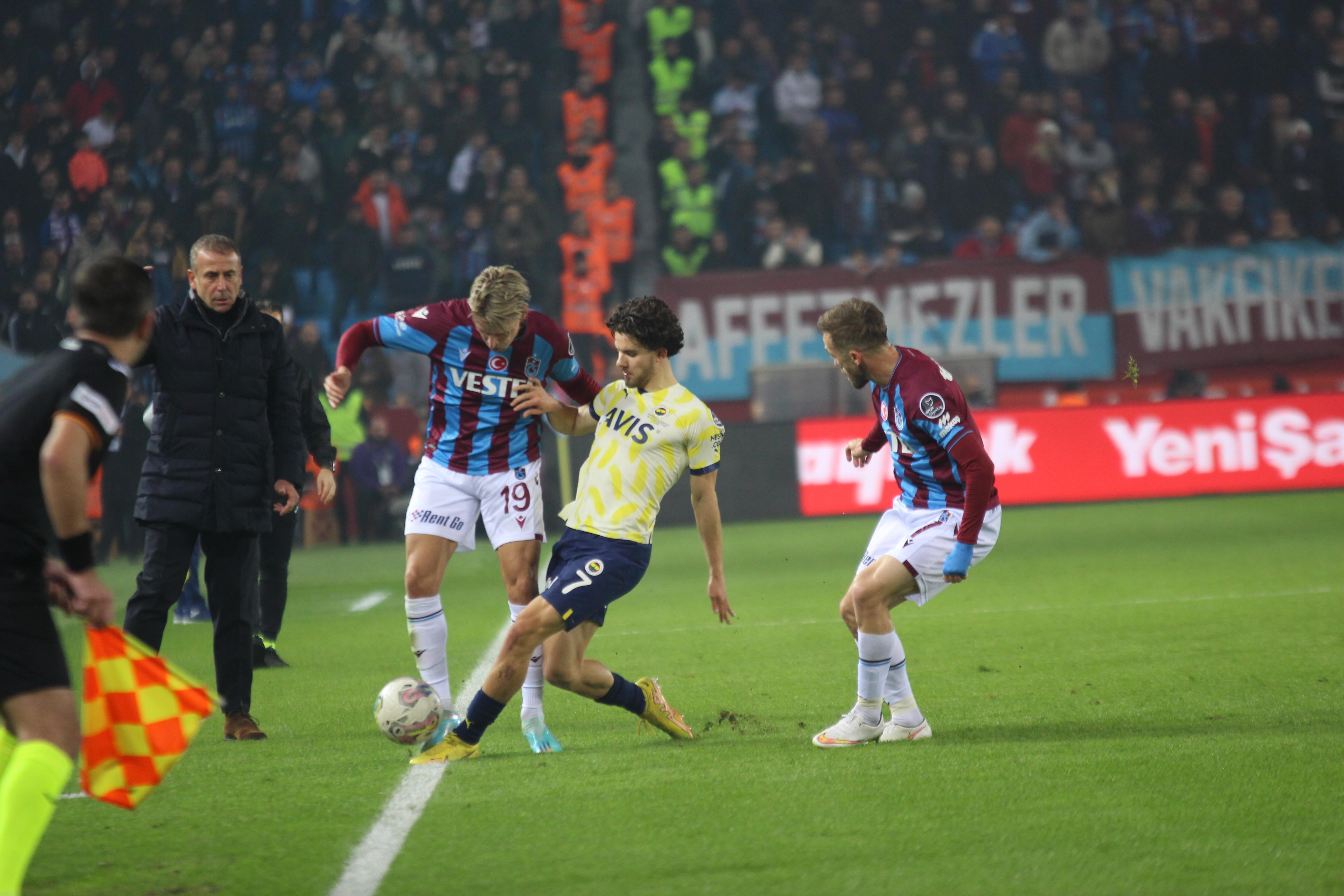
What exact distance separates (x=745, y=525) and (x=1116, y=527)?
390 centimetres

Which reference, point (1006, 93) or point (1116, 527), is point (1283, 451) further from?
point (1006, 93)

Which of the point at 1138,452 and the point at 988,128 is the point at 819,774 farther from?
the point at 988,128

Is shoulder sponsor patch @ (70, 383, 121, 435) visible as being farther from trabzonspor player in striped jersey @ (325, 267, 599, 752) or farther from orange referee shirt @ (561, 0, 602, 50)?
orange referee shirt @ (561, 0, 602, 50)

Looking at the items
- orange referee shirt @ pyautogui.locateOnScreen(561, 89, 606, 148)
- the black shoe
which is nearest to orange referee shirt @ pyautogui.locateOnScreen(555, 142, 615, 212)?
orange referee shirt @ pyautogui.locateOnScreen(561, 89, 606, 148)

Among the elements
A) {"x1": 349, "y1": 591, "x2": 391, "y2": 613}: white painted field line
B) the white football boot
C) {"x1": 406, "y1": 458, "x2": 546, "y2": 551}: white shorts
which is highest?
{"x1": 406, "y1": 458, "x2": 546, "y2": 551}: white shorts

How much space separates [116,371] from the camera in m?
3.26

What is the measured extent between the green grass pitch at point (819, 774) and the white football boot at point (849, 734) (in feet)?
0.37

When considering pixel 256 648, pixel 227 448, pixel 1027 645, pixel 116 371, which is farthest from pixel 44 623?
pixel 1027 645

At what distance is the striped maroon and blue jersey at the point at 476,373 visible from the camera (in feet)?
18.1

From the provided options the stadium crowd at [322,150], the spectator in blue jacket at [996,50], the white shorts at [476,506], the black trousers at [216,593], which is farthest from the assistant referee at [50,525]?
the spectator in blue jacket at [996,50]

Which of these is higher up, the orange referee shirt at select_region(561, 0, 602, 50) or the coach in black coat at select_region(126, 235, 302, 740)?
the orange referee shirt at select_region(561, 0, 602, 50)

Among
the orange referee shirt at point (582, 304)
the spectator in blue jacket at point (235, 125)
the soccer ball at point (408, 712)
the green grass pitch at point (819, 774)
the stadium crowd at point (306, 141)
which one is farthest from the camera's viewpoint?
the spectator in blue jacket at point (235, 125)

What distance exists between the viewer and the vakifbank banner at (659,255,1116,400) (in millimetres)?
17672

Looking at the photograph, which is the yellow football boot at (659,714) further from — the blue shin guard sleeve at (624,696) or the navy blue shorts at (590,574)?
the navy blue shorts at (590,574)
